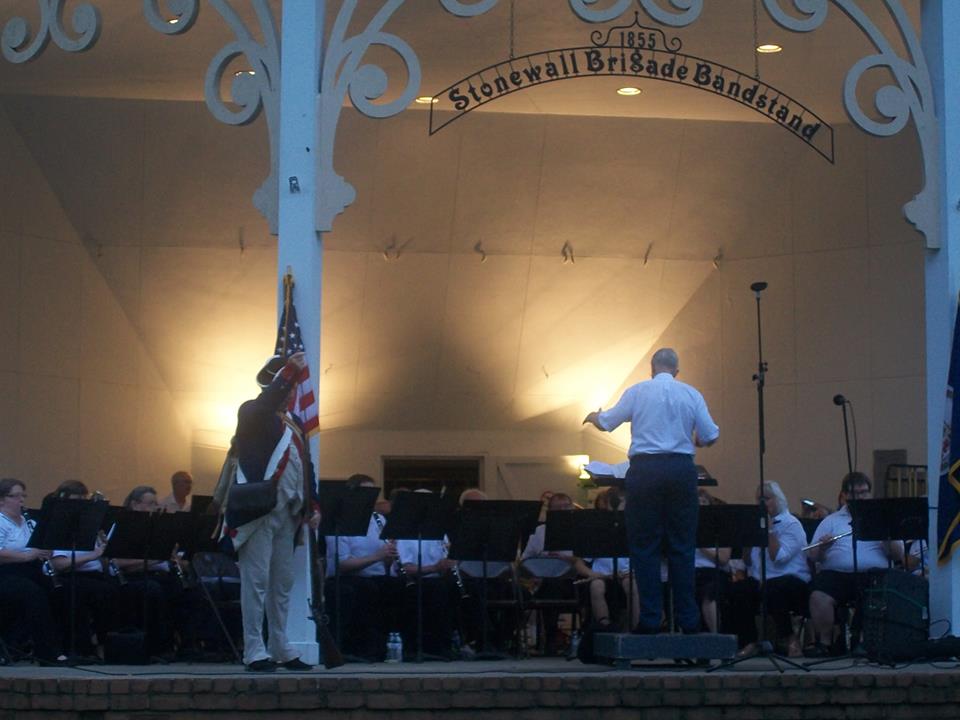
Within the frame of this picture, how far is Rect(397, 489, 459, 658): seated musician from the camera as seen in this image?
31.3 ft

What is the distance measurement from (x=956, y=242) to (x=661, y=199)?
20.8ft

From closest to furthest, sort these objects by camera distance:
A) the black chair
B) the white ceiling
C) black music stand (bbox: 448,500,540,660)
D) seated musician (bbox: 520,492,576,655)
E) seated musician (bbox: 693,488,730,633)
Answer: black music stand (bbox: 448,500,540,660), the black chair, seated musician (bbox: 693,488,730,633), seated musician (bbox: 520,492,576,655), the white ceiling

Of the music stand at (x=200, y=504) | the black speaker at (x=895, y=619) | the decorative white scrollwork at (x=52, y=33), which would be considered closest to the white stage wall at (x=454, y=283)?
the music stand at (x=200, y=504)

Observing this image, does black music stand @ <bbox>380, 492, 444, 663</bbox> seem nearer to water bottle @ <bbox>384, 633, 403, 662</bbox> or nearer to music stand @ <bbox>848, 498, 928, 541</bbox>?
water bottle @ <bbox>384, 633, 403, 662</bbox>

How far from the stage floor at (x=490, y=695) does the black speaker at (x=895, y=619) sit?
2.02ft

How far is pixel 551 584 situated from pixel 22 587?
349 centimetres

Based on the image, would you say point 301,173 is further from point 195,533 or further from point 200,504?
point 200,504

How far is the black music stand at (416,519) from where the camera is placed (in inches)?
351

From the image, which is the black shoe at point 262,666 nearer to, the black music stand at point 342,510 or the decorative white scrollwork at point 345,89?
the black music stand at point 342,510

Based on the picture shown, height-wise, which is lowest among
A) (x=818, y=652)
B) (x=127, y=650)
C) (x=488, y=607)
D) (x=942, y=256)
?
(x=818, y=652)

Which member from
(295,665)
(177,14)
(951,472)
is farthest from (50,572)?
(951,472)

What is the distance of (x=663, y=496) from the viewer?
747 centimetres

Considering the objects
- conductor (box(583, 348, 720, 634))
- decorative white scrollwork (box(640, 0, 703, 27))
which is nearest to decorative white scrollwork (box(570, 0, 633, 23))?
decorative white scrollwork (box(640, 0, 703, 27))

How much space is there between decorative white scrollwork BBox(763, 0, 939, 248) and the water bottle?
3.87 metres
